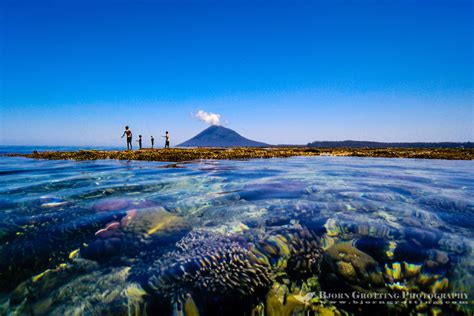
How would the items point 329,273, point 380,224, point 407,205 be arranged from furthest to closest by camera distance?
point 407,205
point 380,224
point 329,273

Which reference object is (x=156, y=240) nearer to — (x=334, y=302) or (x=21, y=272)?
(x=21, y=272)

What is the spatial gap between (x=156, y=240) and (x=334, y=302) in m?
2.52

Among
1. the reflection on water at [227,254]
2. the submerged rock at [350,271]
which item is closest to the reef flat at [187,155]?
the reflection on water at [227,254]

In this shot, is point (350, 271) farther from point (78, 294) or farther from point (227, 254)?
point (78, 294)

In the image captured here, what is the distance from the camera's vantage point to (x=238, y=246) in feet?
10.1

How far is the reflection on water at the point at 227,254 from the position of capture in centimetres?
221

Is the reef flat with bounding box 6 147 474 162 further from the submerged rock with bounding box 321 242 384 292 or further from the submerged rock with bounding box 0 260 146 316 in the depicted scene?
the submerged rock with bounding box 321 242 384 292

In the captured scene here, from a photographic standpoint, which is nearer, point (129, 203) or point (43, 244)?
point (43, 244)

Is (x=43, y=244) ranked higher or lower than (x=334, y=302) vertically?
higher

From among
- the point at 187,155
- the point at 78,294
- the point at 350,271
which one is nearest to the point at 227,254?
the point at 350,271

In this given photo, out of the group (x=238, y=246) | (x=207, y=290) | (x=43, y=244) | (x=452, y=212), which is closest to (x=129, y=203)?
(x=43, y=244)

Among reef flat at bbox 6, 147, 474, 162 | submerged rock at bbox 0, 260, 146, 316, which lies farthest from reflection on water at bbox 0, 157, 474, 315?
reef flat at bbox 6, 147, 474, 162

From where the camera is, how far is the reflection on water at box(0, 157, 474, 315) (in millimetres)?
2211

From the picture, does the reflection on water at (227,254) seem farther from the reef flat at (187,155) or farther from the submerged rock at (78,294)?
the reef flat at (187,155)
